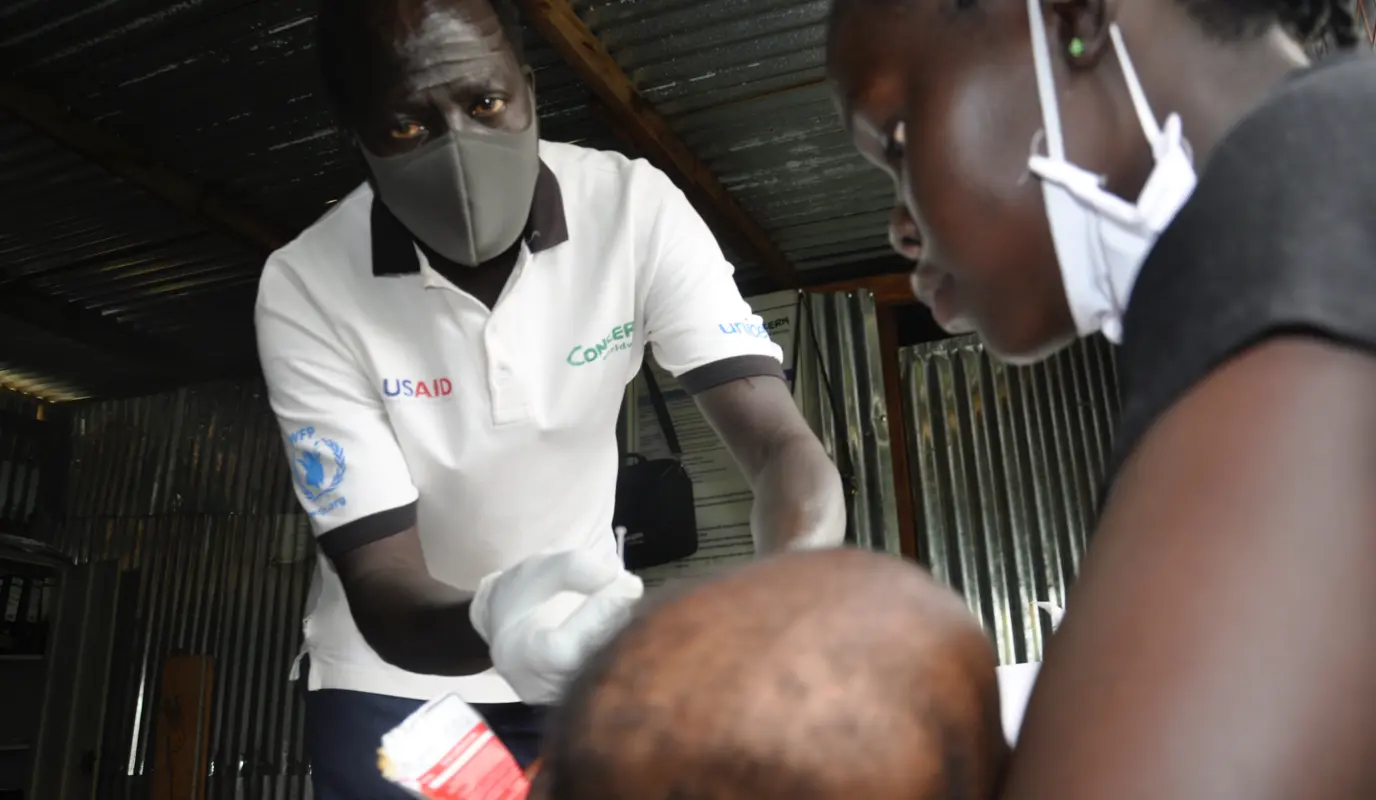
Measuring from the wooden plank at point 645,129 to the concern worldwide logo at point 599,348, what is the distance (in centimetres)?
148

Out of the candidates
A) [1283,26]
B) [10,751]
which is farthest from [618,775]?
[10,751]

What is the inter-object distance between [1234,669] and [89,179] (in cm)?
428

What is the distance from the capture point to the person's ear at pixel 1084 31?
595mm

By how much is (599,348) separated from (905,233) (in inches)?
31.0

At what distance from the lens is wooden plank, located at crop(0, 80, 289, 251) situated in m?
3.13

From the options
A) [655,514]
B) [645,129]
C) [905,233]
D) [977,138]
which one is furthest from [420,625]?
[645,129]

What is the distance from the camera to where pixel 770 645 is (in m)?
0.43

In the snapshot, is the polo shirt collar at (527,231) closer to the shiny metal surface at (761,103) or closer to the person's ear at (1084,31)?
the person's ear at (1084,31)

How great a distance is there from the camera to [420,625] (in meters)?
1.20

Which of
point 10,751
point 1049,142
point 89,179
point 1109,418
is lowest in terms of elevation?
point 10,751

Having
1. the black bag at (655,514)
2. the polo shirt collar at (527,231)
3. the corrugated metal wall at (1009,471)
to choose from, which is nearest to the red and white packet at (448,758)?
the polo shirt collar at (527,231)

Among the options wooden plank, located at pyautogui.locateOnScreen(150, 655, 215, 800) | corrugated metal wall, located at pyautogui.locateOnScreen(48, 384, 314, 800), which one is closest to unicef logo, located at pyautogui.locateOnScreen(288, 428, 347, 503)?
corrugated metal wall, located at pyautogui.locateOnScreen(48, 384, 314, 800)

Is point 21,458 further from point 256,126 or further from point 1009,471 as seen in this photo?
point 1009,471

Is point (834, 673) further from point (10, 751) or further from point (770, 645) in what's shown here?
point (10, 751)
